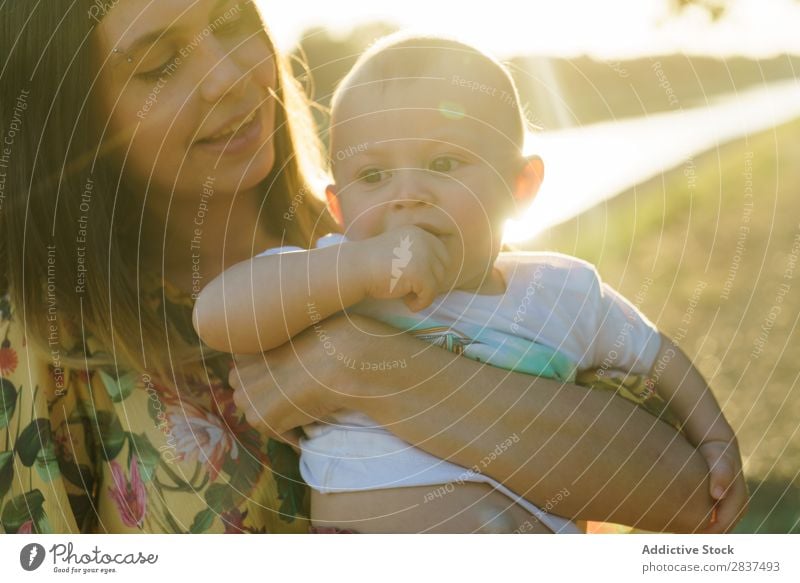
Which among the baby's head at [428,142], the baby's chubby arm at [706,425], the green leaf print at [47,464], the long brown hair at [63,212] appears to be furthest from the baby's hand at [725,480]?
the green leaf print at [47,464]

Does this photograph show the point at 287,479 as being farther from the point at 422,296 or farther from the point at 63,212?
the point at 63,212

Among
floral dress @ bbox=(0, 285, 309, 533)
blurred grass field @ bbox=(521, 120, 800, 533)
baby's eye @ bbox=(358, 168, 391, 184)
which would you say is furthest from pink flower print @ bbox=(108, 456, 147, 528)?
blurred grass field @ bbox=(521, 120, 800, 533)

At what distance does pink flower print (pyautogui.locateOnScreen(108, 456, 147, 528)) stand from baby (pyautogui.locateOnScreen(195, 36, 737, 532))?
16 centimetres

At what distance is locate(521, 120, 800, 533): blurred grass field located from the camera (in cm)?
203

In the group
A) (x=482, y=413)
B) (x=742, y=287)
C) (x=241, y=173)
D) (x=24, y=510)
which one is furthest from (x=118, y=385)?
(x=742, y=287)

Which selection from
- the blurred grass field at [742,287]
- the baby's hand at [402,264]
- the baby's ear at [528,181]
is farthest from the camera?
the blurred grass field at [742,287]

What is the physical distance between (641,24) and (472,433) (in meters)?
0.74

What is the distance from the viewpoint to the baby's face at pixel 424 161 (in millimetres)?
958

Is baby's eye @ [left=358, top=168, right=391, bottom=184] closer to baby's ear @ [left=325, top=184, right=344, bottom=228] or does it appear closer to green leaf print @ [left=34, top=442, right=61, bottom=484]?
baby's ear @ [left=325, top=184, right=344, bottom=228]

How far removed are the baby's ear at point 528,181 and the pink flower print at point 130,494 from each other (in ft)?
1.50

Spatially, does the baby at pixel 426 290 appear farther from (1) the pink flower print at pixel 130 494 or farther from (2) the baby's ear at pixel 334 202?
(1) the pink flower print at pixel 130 494

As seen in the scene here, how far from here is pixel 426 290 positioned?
2.99ft

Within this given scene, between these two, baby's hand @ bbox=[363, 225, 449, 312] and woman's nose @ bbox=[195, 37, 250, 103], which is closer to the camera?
baby's hand @ bbox=[363, 225, 449, 312]
